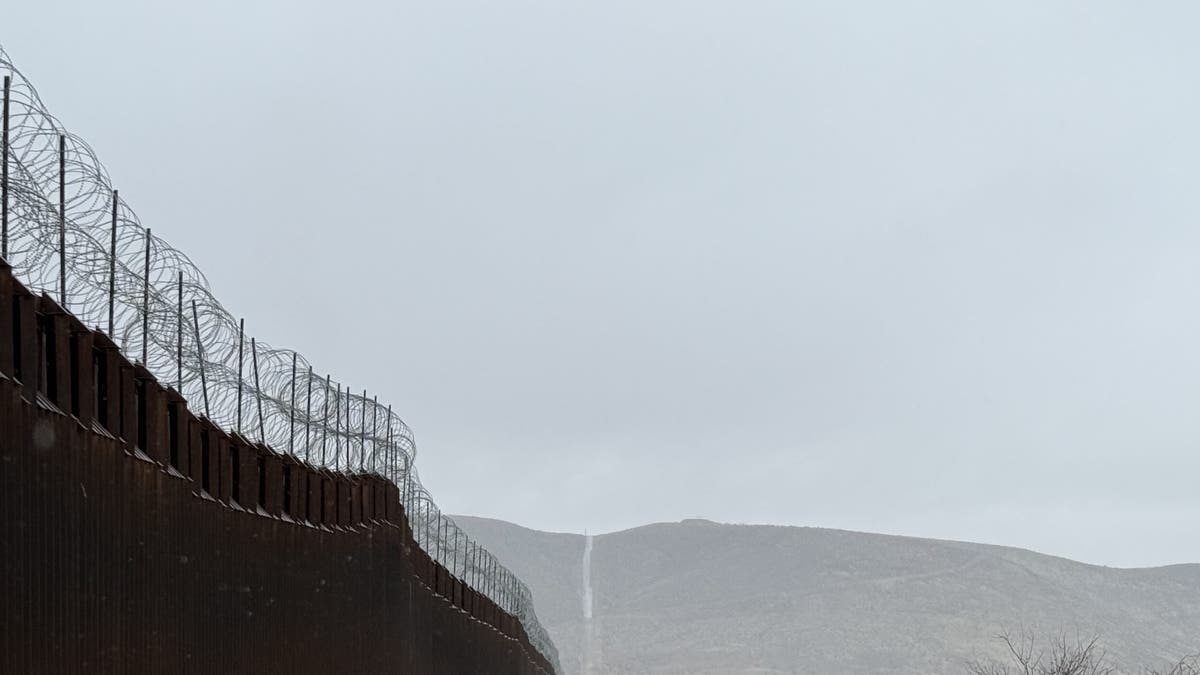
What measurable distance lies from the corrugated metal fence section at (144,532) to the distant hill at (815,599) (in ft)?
337

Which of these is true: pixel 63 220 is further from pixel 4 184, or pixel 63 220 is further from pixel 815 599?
pixel 815 599

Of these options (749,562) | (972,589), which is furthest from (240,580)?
(749,562)

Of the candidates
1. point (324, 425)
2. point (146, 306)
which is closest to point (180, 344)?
point (146, 306)

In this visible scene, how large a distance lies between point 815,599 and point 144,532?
141m

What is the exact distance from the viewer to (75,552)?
30.6ft

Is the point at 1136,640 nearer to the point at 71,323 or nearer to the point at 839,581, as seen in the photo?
the point at 839,581

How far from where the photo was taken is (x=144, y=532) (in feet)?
34.8

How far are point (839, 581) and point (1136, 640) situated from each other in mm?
27535

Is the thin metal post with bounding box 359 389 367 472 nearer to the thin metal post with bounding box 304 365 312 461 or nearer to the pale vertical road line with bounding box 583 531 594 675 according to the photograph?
the thin metal post with bounding box 304 365 312 461

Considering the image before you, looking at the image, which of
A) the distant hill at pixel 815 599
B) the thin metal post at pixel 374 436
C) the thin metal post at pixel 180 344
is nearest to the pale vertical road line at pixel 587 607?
the distant hill at pixel 815 599

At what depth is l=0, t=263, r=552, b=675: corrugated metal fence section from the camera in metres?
8.65

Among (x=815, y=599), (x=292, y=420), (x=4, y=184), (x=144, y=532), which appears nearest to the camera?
(x=4, y=184)

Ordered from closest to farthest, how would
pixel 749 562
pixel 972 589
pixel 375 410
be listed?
pixel 375 410, pixel 972 589, pixel 749 562

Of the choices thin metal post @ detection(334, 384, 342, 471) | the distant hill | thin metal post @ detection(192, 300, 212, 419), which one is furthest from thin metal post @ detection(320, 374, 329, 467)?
the distant hill
